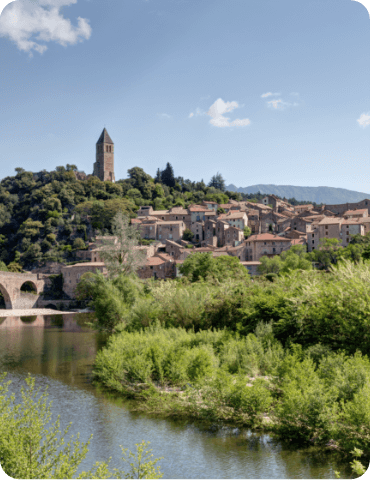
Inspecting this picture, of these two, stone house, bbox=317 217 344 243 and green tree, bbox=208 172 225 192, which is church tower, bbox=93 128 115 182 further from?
stone house, bbox=317 217 344 243

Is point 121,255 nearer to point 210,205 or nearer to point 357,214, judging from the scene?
point 357,214

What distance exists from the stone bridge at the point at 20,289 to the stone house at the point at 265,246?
31.6 m

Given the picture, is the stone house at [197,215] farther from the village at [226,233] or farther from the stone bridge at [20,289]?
the stone bridge at [20,289]

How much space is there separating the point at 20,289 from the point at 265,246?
120 ft

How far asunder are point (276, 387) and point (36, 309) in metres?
50.1

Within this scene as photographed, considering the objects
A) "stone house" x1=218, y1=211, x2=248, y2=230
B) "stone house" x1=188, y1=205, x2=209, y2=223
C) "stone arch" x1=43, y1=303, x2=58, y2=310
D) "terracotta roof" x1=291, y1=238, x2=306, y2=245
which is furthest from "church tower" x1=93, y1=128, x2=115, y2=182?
"terracotta roof" x1=291, y1=238, x2=306, y2=245

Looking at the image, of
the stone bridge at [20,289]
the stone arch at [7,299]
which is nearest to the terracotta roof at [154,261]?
the stone bridge at [20,289]

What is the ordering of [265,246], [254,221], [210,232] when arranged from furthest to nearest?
[254,221], [210,232], [265,246]

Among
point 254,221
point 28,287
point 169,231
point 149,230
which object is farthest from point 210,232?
point 28,287

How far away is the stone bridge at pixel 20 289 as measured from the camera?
173 feet

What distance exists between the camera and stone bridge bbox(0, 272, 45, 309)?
173 ft

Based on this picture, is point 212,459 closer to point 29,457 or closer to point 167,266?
point 29,457

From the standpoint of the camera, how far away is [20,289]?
191 feet

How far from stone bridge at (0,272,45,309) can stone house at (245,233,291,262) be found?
31604mm
